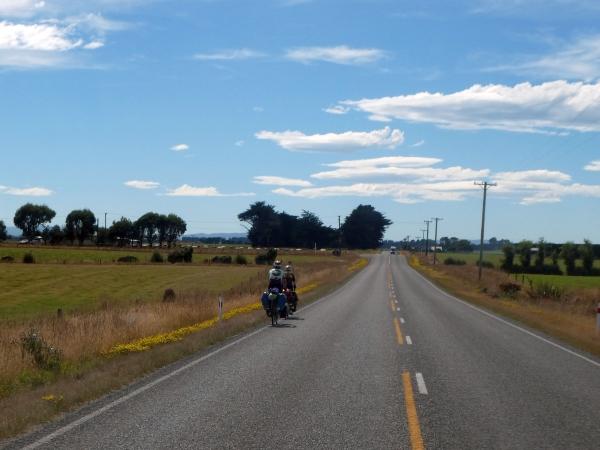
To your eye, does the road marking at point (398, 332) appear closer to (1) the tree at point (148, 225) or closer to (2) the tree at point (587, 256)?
(2) the tree at point (587, 256)

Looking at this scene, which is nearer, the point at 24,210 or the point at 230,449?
the point at 230,449

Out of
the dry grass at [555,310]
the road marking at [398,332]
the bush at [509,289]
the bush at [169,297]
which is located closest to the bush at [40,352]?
the road marking at [398,332]

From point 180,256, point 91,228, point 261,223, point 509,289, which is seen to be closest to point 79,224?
point 91,228

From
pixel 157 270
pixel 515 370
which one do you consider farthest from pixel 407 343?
pixel 157 270

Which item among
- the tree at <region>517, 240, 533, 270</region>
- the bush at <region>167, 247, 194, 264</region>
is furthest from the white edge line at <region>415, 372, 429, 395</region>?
the tree at <region>517, 240, 533, 270</region>

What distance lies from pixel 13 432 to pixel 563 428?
20.8 feet

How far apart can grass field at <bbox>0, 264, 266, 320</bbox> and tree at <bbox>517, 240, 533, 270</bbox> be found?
226ft

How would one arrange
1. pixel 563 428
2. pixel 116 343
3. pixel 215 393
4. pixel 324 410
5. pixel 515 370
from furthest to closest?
pixel 116 343 < pixel 515 370 < pixel 215 393 < pixel 324 410 < pixel 563 428

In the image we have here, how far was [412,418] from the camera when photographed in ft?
28.6

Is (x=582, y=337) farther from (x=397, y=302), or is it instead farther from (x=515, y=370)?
(x=397, y=302)

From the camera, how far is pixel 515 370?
13109 mm

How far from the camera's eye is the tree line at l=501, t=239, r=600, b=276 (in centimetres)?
11175

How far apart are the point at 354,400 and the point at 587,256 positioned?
114075mm

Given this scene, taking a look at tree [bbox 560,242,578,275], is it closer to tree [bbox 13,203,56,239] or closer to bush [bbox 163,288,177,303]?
bush [bbox 163,288,177,303]
